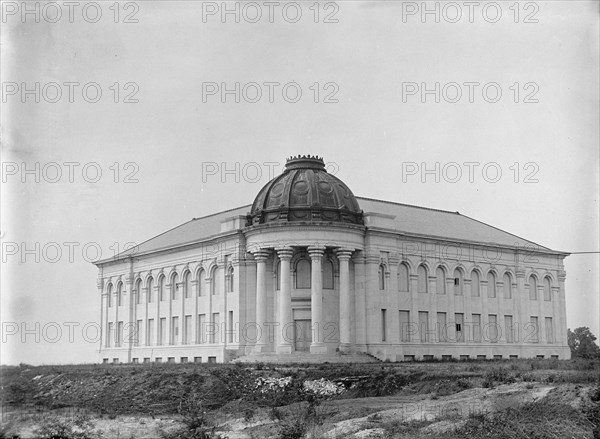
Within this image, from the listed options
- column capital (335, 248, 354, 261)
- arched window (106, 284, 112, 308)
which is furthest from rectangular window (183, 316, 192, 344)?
column capital (335, 248, 354, 261)

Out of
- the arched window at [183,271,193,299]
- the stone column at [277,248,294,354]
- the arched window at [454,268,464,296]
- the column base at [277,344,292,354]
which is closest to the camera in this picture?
the column base at [277,344,292,354]

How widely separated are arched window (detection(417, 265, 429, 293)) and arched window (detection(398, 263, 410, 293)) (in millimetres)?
1293

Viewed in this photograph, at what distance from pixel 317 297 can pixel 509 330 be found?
67.0ft

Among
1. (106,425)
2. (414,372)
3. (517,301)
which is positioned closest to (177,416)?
(106,425)

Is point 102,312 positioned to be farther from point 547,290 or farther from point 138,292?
point 547,290

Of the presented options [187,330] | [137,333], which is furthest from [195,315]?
[137,333]

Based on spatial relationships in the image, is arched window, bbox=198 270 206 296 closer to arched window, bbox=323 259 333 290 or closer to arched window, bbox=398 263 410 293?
arched window, bbox=323 259 333 290

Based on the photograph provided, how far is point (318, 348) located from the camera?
158 feet

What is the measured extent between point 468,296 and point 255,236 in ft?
59.6

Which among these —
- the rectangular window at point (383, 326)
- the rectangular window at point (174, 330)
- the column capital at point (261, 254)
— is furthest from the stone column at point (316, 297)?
the rectangular window at point (174, 330)

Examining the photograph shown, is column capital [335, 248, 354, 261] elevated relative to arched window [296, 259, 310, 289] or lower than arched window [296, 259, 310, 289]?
elevated

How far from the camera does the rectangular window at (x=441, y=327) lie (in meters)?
57.8

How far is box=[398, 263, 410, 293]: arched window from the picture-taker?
2189 inches

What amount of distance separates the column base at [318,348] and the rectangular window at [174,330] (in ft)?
48.0
